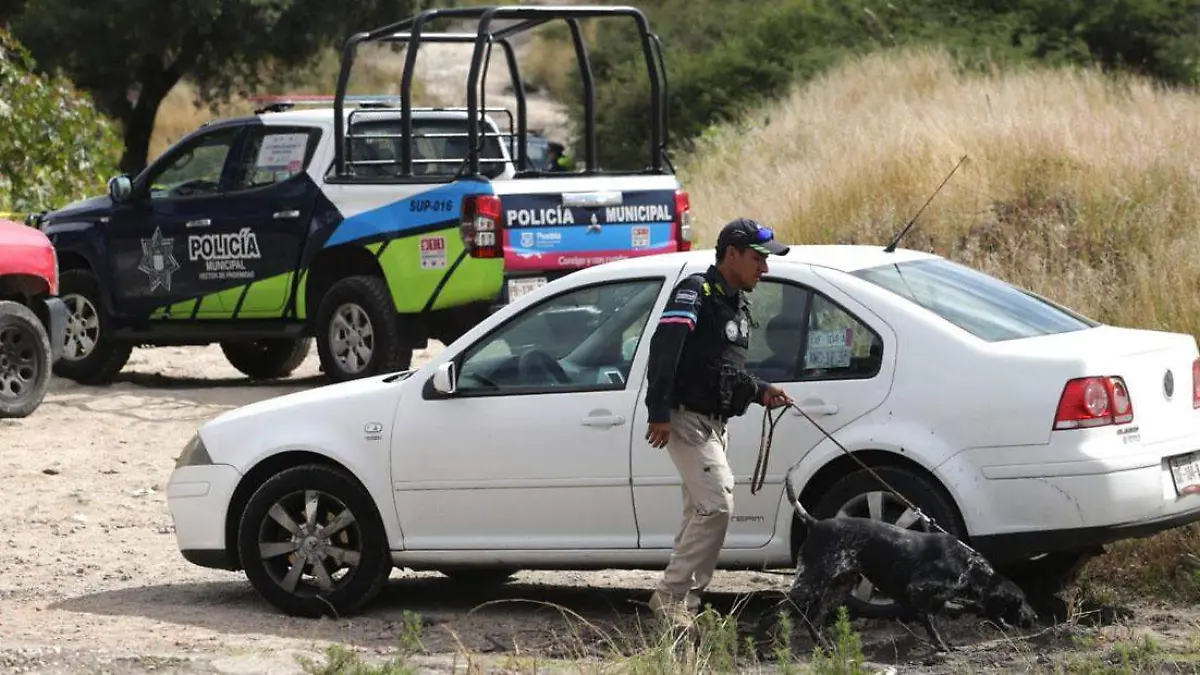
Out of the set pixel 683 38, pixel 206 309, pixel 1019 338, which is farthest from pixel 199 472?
pixel 683 38

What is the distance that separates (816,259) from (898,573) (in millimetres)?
1431


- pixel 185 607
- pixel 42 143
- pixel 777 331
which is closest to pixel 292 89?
pixel 42 143

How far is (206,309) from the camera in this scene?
48.3 ft

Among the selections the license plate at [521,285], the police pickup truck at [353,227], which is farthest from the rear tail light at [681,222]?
the license plate at [521,285]

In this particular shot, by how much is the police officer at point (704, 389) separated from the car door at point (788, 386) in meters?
0.23

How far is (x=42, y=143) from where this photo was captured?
20.0m

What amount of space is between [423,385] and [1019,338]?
90.6 inches

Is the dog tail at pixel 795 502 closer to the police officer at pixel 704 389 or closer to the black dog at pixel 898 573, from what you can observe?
the black dog at pixel 898 573

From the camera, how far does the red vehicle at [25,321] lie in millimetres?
13256

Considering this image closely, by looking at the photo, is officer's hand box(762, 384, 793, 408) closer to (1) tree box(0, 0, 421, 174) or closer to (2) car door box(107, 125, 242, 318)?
(2) car door box(107, 125, 242, 318)

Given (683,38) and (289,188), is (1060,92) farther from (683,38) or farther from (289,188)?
(683,38)

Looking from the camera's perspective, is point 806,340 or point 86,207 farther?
point 86,207

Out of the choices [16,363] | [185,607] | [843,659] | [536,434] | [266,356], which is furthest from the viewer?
[266,356]

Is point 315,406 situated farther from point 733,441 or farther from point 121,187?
point 121,187
